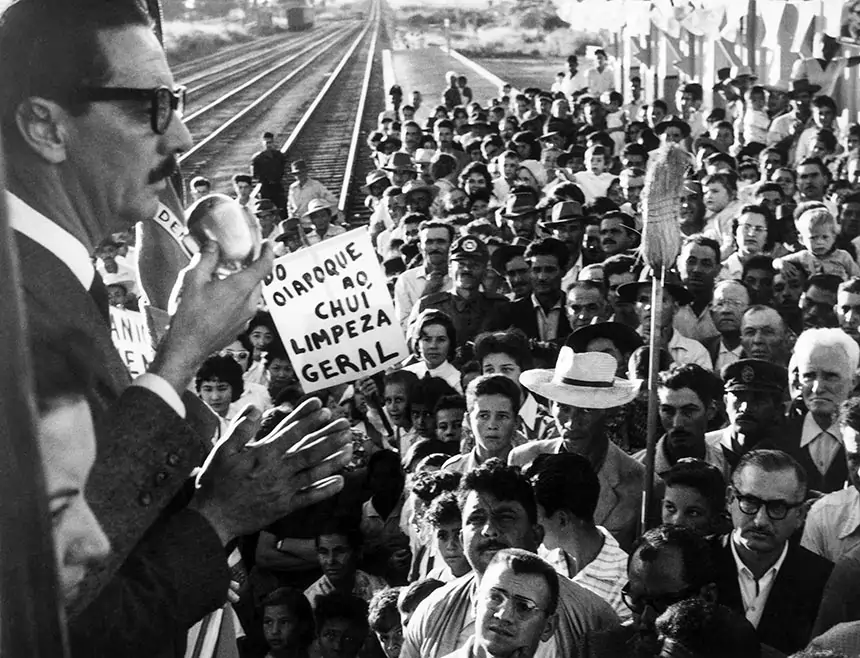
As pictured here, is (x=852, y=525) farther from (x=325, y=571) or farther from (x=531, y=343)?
(x=531, y=343)

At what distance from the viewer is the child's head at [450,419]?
6.80m

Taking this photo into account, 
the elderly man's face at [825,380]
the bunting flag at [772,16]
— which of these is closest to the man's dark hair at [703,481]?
the elderly man's face at [825,380]

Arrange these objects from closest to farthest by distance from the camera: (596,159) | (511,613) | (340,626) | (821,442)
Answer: (511,613) → (340,626) → (821,442) → (596,159)

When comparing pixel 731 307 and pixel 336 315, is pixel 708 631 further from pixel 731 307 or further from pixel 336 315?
pixel 731 307

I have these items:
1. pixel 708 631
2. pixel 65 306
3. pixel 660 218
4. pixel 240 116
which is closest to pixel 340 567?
pixel 660 218

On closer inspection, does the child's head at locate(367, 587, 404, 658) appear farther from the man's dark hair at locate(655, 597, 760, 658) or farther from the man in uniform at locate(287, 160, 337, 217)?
the man in uniform at locate(287, 160, 337, 217)

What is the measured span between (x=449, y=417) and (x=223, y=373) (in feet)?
4.03

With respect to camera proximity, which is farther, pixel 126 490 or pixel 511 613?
pixel 511 613

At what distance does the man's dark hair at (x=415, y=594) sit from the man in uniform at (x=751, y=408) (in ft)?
5.49

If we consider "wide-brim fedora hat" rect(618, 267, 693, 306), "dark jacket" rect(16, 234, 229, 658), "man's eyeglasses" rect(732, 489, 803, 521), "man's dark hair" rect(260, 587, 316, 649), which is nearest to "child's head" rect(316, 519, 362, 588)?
"man's dark hair" rect(260, 587, 316, 649)

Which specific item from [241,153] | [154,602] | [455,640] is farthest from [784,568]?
[241,153]

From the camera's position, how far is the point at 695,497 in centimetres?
511

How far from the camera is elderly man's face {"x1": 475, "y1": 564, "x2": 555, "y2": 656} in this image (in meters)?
3.91

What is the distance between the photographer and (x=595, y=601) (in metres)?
4.42
